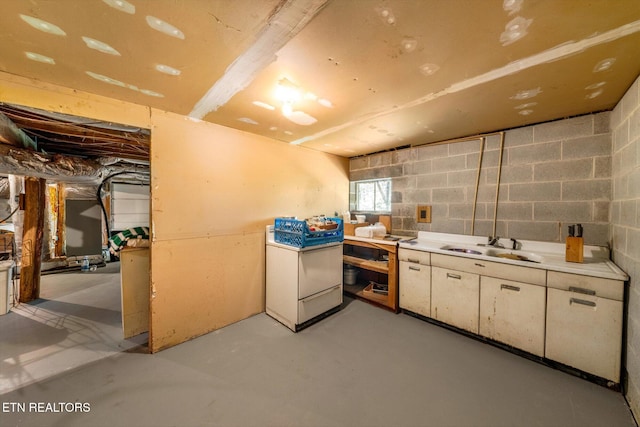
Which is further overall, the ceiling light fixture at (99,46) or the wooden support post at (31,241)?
the wooden support post at (31,241)

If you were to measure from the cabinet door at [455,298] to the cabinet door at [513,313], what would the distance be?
7 centimetres

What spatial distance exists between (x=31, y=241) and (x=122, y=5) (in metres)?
4.22

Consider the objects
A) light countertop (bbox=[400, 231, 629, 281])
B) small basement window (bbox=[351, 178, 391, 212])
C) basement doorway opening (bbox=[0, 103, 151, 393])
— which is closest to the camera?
light countertop (bbox=[400, 231, 629, 281])

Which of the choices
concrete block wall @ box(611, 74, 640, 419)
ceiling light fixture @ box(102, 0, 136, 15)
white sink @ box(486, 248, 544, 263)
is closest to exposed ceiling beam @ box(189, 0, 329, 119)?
ceiling light fixture @ box(102, 0, 136, 15)

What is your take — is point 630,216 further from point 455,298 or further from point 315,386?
point 315,386

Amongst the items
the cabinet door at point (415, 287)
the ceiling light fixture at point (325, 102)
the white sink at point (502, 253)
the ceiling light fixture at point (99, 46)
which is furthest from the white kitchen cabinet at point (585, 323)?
the ceiling light fixture at point (99, 46)

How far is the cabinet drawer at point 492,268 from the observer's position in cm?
185

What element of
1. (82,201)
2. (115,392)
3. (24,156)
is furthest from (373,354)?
(82,201)

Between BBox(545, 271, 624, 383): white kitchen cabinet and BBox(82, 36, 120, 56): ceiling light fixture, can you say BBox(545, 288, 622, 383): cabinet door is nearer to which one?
BBox(545, 271, 624, 383): white kitchen cabinet

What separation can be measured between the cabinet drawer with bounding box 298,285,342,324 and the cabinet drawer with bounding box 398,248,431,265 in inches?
34.8

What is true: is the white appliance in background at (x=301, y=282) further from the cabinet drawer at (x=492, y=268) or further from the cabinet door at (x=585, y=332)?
the cabinet door at (x=585, y=332)

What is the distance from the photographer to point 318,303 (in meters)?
2.55

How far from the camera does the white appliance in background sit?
93.1 inches

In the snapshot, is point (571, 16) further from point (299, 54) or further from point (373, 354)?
point (373, 354)
